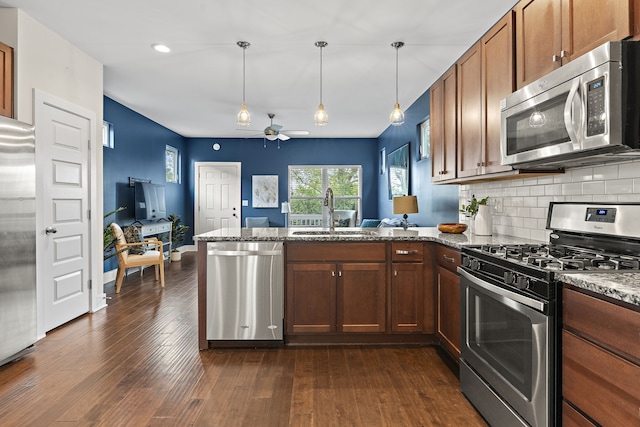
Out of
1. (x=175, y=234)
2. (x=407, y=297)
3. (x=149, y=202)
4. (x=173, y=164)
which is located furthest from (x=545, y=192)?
(x=173, y=164)

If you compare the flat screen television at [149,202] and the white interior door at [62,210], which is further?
the flat screen television at [149,202]

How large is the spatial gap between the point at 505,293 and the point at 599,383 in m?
0.53

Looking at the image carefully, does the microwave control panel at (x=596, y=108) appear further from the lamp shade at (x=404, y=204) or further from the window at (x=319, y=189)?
the window at (x=319, y=189)

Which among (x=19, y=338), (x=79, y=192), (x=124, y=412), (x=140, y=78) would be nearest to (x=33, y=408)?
(x=124, y=412)

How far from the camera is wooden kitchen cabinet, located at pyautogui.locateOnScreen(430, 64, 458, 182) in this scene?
322 cm

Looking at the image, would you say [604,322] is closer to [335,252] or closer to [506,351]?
[506,351]

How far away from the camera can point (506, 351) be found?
180 centimetres

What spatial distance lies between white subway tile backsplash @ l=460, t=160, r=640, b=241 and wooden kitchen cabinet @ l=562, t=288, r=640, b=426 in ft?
2.96

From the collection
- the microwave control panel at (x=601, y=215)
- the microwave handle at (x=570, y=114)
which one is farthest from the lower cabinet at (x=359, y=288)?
the microwave handle at (x=570, y=114)

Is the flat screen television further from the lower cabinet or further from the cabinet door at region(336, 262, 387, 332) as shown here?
the cabinet door at region(336, 262, 387, 332)

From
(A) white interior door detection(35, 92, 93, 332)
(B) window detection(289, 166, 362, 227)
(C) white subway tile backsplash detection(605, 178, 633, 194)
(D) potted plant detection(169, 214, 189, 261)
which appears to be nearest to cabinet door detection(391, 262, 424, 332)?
(C) white subway tile backsplash detection(605, 178, 633, 194)

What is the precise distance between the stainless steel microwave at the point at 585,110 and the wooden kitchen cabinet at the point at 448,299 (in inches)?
32.7

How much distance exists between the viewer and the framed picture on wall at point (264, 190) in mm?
8961

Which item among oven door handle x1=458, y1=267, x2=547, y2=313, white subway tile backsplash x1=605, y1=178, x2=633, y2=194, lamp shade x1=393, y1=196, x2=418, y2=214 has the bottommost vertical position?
oven door handle x1=458, y1=267, x2=547, y2=313
